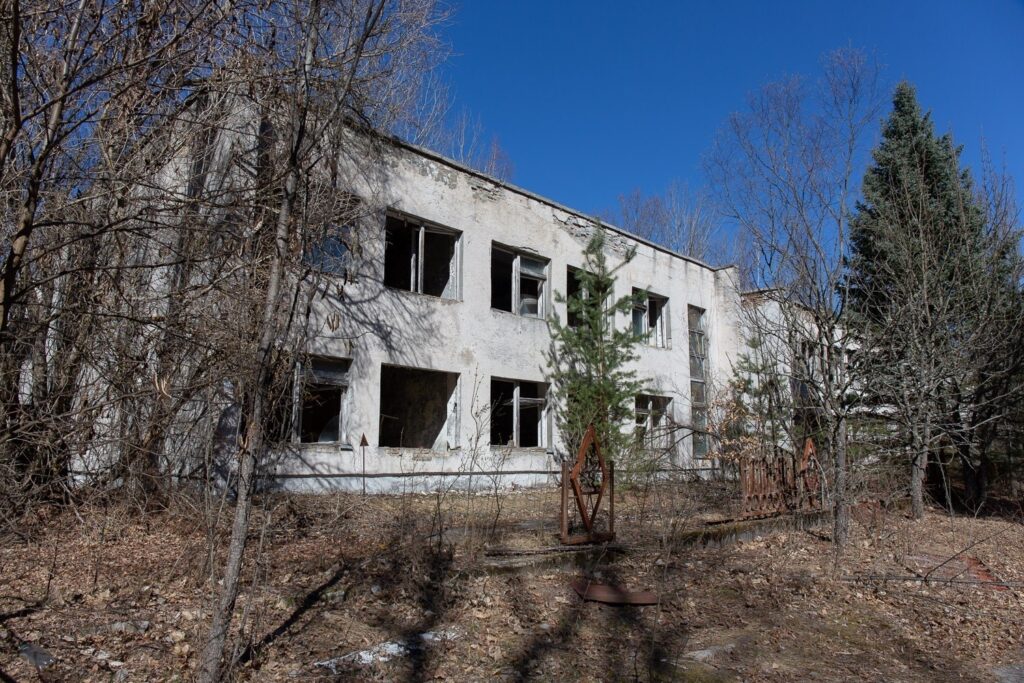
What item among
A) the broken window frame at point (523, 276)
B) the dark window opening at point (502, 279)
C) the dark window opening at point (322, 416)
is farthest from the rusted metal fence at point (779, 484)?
the dark window opening at point (502, 279)

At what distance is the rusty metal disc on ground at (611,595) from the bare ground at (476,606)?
3.5 inches

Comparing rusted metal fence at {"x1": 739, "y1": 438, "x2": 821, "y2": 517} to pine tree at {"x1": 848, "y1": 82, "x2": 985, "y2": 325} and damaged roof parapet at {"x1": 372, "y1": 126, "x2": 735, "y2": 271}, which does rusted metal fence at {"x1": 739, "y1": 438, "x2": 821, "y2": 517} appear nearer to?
pine tree at {"x1": 848, "y1": 82, "x2": 985, "y2": 325}

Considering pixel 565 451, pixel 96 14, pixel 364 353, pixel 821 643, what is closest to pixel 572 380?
pixel 565 451

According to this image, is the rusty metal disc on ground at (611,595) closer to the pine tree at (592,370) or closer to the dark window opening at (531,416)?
the pine tree at (592,370)

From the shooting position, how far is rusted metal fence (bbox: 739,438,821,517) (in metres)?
10.1

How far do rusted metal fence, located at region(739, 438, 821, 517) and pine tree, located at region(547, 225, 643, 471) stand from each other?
350 centimetres

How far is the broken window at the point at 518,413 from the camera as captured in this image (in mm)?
14734

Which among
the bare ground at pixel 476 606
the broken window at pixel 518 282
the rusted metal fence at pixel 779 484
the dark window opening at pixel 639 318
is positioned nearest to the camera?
the bare ground at pixel 476 606

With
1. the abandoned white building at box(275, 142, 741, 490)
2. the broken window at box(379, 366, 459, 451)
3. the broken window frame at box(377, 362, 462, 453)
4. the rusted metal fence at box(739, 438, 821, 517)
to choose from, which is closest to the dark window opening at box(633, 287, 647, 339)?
the abandoned white building at box(275, 142, 741, 490)

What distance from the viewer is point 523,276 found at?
15.7m

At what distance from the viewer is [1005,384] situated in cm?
1330

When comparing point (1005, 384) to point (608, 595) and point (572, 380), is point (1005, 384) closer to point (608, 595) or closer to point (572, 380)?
point (572, 380)

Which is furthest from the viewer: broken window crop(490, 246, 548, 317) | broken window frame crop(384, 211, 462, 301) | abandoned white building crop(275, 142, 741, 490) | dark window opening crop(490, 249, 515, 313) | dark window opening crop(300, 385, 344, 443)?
dark window opening crop(490, 249, 515, 313)

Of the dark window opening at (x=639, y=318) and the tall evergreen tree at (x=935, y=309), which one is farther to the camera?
the dark window opening at (x=639, y=318)
